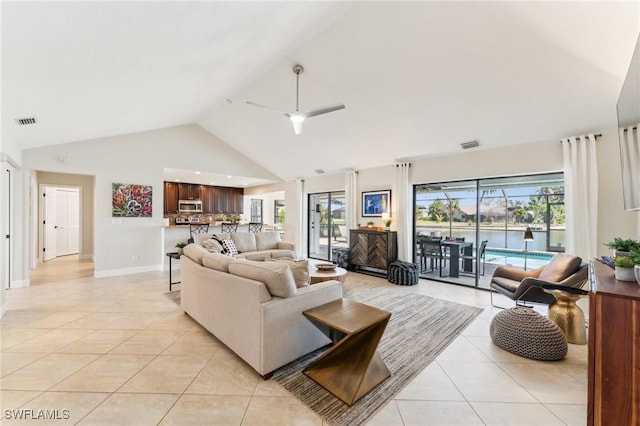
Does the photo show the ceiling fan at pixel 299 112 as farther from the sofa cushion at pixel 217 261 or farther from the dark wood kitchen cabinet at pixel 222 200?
the dark wood kitchen cabinet at pixel 222 200

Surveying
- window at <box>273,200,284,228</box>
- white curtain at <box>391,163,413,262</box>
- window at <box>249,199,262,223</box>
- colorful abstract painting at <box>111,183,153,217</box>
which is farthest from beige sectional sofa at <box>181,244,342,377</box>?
window at <box>273,200,284,228</box>

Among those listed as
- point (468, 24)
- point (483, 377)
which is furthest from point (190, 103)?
point (483, 377)

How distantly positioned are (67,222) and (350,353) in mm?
9933

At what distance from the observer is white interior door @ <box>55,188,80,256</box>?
7.66 m

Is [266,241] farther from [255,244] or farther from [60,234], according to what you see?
[60,234]

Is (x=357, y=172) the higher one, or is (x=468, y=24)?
(x=468, y=24)

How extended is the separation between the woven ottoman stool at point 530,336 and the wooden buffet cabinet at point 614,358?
4.06 ft

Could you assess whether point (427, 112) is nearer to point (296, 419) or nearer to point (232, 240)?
point (296, 419)

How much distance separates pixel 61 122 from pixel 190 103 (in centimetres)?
188

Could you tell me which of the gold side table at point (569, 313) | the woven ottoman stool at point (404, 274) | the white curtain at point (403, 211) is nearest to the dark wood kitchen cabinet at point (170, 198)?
the white curtain at point (403, 211)

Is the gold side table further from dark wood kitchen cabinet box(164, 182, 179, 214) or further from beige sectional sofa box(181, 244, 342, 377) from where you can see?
dark wood kitchen cabinet box(164, 182, 179, 214)

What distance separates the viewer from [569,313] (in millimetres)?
2896

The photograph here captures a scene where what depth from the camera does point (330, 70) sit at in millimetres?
3791

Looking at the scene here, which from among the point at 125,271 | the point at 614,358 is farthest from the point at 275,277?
the point at 125,271
